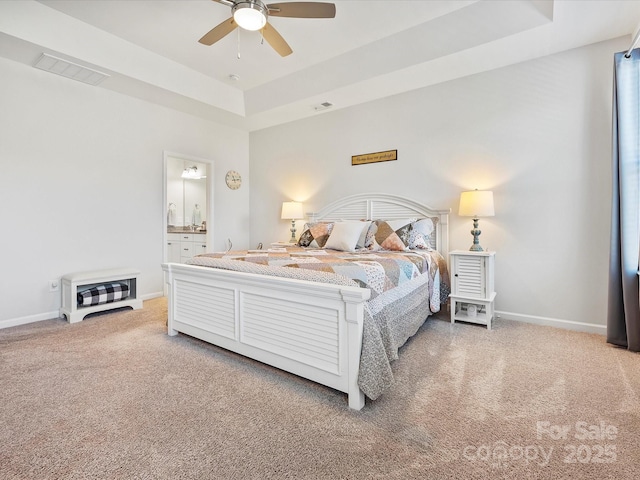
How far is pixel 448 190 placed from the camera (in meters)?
Answer: 3.64

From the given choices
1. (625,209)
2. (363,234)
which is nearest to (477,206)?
(625,209)

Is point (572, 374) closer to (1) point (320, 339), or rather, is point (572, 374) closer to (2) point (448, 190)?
(1) point (320, 339)

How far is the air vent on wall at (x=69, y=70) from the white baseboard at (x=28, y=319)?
2.51m

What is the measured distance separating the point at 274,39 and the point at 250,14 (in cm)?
39

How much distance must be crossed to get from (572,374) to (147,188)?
4.71m

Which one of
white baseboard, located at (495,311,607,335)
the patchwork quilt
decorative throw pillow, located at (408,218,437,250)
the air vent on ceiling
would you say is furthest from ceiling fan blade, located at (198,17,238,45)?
white baseboard, located at (495,311,607,335)

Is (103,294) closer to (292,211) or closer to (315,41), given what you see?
(292,211)

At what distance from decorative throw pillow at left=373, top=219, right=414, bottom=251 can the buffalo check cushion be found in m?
2.92

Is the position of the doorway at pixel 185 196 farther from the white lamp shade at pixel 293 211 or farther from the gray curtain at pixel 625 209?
the gray curtain at pixel 625 209

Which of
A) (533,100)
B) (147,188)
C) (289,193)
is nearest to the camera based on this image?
(533,100)

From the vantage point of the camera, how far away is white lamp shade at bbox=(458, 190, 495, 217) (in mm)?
3080

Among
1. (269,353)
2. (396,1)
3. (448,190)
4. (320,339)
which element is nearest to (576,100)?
(448,190)

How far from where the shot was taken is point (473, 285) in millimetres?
3105

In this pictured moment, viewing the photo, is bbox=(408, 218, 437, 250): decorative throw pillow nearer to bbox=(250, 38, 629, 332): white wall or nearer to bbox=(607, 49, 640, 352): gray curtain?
bbox=(250, 38, 629, 332): white wall
